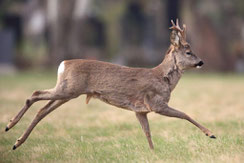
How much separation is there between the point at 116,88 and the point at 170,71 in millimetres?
838

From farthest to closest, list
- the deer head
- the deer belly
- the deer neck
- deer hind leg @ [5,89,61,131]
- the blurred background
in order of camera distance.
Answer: the blurred background → the deer head → the deer neck → the deer belly → deer hind leg @ [5,89,61,131]

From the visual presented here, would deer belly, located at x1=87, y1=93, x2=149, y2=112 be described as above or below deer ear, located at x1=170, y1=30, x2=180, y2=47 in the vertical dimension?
below

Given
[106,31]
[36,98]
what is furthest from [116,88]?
[106,31]

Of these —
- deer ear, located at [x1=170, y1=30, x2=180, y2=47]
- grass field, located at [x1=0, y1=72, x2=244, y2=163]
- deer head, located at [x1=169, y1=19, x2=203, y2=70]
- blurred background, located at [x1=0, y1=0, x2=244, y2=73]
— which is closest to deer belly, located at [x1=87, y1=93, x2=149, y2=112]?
grass field, located at [x1=0, y1=72, x2=244, y2=163]

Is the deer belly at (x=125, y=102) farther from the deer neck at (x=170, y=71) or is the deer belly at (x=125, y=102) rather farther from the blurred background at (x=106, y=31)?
the blurred background at (x=106, y=31)

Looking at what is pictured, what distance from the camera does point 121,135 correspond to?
773 centimetres

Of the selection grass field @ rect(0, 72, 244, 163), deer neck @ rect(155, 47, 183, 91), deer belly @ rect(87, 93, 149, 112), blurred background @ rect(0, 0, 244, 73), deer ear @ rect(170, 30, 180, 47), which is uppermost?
deer ear @ rect(170, 30, 180, 47)

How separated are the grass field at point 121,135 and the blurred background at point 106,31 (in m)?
9.30

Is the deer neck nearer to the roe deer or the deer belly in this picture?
the roe deer

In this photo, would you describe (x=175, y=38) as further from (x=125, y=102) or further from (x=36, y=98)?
(x=36, y=98)

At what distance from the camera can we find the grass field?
604 cm

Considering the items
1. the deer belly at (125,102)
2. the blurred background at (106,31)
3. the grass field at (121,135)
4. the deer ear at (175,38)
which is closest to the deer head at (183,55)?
the deer ear at (175,38)

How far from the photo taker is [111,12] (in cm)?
2364

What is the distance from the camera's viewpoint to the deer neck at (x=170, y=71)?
6.90 metres
